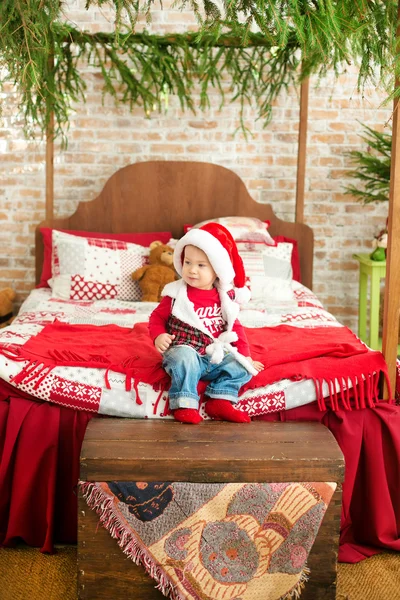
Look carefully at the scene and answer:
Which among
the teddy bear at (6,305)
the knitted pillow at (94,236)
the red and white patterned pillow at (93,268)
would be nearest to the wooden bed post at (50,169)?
the knitted pillow at (94,236)

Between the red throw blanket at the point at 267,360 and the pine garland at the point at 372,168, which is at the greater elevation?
the pine garland at the point at 372,168

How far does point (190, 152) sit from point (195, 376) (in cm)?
246

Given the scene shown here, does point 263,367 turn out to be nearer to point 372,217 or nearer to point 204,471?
point 204,471

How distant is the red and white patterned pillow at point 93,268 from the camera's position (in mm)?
3615

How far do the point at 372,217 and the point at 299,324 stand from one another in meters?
1.73

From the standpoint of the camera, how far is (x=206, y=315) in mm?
2357

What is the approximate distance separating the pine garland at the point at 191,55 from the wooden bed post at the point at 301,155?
0.48ft

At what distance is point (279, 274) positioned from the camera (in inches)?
148

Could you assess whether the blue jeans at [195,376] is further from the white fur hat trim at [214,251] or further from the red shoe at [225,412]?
the white fur hat trim at [214,251]

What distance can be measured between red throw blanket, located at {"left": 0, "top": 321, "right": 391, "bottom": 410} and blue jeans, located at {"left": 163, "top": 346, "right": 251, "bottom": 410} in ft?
0.23

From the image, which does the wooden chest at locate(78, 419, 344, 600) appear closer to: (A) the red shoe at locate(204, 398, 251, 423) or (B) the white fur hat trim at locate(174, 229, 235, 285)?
(A) the red shoe at locate(204, 398, 251, 423)

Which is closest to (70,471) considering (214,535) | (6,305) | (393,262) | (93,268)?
(214,535)

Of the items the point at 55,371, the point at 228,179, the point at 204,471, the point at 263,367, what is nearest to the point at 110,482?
the point at 204,471

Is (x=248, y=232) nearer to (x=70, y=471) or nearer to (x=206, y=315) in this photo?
(x=206, y=315)
